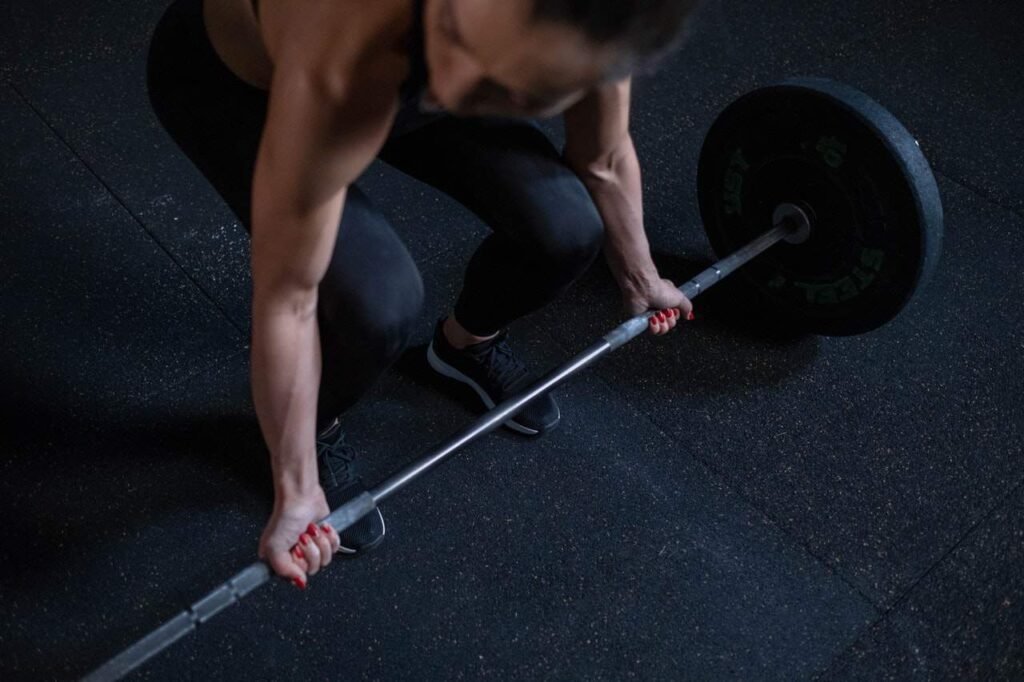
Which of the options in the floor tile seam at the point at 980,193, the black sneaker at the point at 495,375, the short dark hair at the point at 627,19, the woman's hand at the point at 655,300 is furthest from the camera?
the floor tile seam at the point at 980,193

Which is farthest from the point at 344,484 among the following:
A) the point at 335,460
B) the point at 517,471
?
the point at 517,471

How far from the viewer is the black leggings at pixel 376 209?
113cm

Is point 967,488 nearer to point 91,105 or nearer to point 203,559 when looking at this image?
point 203,559

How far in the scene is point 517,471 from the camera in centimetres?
151

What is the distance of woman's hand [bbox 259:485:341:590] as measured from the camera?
3.37 ft

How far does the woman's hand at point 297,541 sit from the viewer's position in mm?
1027

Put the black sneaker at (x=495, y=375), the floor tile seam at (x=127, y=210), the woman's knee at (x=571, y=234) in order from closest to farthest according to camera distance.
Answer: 1. the woman's knee at (x=571, y=234)
2. the black sneaker at (x=495, y=375)
3. the floor tile seam at (x=127, y=210)

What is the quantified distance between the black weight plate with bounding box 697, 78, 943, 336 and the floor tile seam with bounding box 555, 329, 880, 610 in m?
0.29

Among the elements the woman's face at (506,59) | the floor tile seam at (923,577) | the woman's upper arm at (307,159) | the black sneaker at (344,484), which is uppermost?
the woman's face at (506,59)

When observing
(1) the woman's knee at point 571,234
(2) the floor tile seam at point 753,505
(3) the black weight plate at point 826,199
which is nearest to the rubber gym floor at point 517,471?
(2) the floor tile seam at point 753,505

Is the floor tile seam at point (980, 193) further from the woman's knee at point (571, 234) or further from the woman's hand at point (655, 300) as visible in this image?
the woman's knee at point (571, 234)

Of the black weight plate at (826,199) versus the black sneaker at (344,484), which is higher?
the black weight plate at (826,199)

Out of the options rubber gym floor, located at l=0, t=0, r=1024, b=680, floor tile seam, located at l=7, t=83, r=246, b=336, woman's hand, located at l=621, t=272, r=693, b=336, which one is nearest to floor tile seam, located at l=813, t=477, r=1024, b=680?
rubber gym floor, located at l=0, t=0, r=1024, b=680

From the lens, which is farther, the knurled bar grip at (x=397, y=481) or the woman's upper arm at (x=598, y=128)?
the woman's upper arm at (x=598, y=128)
